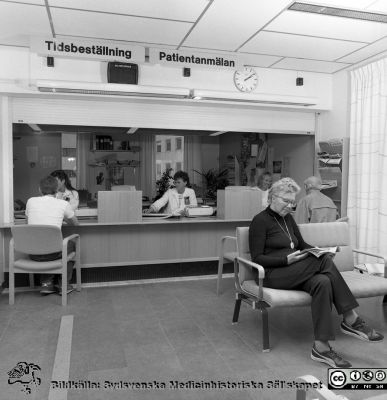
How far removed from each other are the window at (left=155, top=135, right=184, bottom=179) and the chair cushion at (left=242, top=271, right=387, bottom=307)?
19.1 feet

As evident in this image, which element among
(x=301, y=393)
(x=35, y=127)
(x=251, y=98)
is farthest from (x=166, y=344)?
(x=35, y=127)

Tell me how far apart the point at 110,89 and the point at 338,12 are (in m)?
2.66

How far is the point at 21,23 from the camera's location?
13.8ft

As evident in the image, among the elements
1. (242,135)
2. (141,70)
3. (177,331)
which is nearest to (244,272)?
(177,331)

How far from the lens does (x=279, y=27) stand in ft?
14.0

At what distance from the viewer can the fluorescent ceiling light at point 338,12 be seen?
12.4ft

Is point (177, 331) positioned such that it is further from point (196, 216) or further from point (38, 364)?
point (196, 216)

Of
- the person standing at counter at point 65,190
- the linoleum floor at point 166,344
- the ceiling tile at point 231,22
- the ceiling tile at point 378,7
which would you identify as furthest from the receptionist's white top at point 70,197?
the ceiling tile at point 378,7

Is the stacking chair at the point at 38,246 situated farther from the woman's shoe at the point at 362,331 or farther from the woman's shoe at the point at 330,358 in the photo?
the woman's shoe at the point at 362,331

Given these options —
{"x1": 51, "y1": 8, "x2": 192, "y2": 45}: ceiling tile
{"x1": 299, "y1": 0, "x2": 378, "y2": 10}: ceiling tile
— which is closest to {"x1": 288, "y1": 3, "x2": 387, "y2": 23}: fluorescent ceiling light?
{"x1": 299, "y1": 0, "x2": 378, "y2": 10}: ceiling tile

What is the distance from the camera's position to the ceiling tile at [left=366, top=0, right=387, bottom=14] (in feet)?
11.9

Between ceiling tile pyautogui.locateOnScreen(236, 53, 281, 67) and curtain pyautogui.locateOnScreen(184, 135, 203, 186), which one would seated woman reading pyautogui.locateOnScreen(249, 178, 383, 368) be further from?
curtain pyautogui.locateOnScreen(184, 135, 203, 186)

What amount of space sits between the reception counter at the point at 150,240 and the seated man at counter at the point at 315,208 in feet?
3.31

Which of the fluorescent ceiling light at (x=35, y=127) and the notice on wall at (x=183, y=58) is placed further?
the fluorescent ceiling light at (x=35, y=127)
